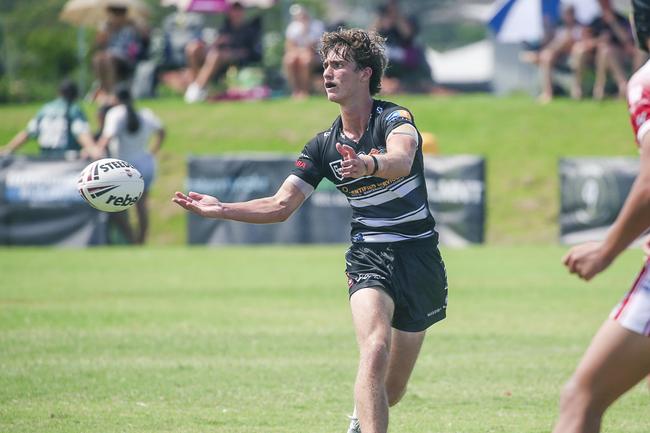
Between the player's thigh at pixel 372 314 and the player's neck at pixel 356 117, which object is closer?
the player's thigh at pixel 372 314

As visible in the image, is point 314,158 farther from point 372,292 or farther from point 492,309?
point 492,309

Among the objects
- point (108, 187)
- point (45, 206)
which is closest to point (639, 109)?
point (108, 187)

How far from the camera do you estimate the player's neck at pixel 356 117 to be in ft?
22.6

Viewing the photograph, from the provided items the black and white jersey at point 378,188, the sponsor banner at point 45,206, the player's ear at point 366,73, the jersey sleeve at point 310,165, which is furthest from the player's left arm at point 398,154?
the sponsor banner at point 45,206

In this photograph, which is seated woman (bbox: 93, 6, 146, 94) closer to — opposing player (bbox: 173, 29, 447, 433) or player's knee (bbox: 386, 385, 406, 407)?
opposing player (bbox: 173, 29, 447, 433)

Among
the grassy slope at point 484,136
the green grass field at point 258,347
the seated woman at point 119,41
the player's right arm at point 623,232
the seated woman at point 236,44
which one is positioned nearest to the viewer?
the player's right arm at point 623,232

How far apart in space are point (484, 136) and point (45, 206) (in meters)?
10.7

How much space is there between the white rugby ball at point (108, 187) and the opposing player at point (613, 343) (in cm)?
339

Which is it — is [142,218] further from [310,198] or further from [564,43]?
[564,43]

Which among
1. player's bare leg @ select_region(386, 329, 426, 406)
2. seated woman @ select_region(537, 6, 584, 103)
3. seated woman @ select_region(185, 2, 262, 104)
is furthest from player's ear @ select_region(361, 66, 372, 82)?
seated woman @ select_region(185, 2, 262, 104)

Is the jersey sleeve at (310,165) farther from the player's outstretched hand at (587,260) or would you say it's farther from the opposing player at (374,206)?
the player's outstretched hand at (587,260)

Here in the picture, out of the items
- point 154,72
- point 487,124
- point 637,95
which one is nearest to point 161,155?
point 154,72

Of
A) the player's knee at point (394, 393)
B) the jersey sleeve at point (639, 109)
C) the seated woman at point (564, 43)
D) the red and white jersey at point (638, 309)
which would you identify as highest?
the seated woman at point (564, 43)

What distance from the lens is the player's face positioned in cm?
686
